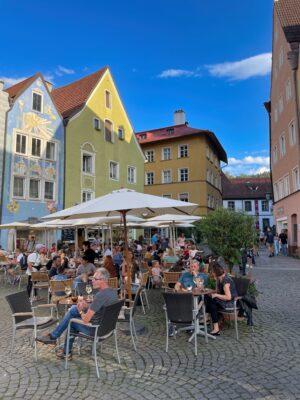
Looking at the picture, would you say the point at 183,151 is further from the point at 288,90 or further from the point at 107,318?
the point at 107,318

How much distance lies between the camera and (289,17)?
23844mm

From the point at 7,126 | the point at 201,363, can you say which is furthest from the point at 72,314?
the point at 7,126

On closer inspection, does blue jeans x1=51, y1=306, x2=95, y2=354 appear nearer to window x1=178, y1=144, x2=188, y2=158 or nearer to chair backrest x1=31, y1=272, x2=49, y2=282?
chair backrest x1=31, y1=272, x2=49, y2=282

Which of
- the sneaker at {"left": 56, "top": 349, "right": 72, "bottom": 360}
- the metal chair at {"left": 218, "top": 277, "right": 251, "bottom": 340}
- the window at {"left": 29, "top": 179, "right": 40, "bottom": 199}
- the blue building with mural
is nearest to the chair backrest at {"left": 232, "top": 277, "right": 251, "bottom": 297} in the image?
the metal chair at {"left": 218, "top": 277, "right": 251, "bottom": 340}

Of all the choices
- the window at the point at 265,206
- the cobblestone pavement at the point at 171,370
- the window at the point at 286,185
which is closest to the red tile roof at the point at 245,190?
the window at the point at 265,206

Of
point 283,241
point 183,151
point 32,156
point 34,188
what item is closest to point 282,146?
point 283,241

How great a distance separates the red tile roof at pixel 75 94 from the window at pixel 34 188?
21.7 feet

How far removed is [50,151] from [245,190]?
45471mm

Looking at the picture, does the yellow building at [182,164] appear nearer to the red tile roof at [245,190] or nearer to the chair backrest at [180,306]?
the red tile roof at [245,190]

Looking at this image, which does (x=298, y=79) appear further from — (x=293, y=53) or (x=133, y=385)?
(x=133, y=385)

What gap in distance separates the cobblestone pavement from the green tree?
7.83ft

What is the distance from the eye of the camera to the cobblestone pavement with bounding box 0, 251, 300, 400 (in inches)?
162

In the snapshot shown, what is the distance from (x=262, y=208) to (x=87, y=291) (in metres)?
60.2

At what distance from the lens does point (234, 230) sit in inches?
347
